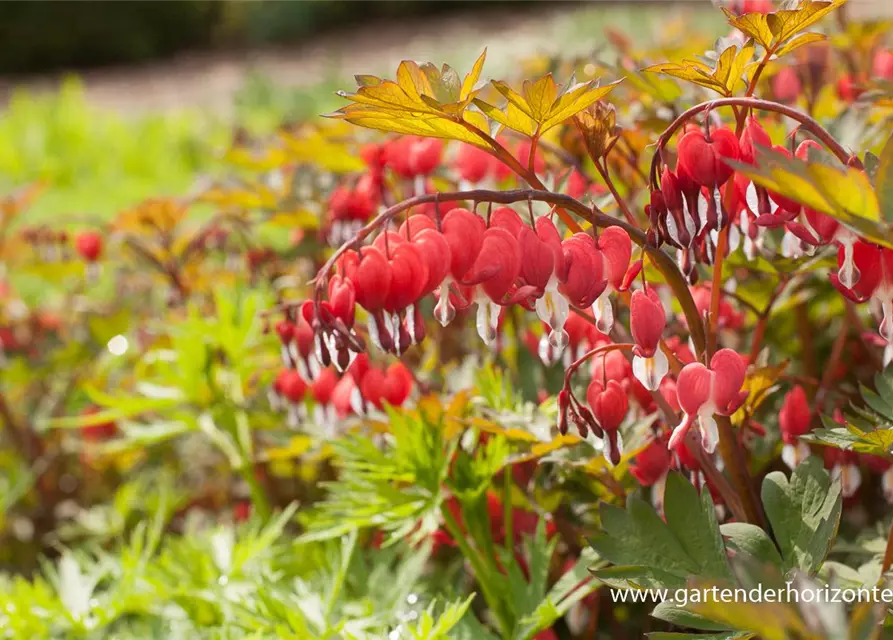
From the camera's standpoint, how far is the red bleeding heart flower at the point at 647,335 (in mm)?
861

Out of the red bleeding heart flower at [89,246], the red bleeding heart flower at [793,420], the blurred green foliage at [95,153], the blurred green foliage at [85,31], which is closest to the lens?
the red bleeding heart flower at [793,420]

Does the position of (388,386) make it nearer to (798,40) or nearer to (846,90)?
(798,40)

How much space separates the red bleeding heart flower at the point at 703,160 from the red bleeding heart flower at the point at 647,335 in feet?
0.40

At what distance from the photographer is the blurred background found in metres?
6.61

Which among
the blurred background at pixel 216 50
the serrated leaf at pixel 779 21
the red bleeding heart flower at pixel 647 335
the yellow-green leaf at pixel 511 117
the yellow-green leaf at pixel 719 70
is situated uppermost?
the blurred background at pixel 216 50

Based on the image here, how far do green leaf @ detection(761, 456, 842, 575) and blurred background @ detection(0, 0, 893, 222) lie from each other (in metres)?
5.72

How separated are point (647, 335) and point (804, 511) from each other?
286 mm

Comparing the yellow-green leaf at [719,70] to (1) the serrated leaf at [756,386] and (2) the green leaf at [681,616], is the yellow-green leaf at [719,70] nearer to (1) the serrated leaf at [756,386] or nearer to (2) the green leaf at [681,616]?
(1) the serrated leaf at [756,386]

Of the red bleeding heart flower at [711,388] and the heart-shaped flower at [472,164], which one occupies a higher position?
the heart-shaped flower at [472,164]

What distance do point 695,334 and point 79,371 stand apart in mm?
1818

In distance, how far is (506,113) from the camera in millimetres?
908

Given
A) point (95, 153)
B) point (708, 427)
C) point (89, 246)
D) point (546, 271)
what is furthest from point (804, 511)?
point (95, 153)

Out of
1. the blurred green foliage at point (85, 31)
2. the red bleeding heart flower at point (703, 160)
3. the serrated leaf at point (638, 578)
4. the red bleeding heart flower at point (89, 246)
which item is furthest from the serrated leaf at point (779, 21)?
the blurred green foliage at point (85, 31)

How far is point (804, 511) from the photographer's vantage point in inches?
37.9
